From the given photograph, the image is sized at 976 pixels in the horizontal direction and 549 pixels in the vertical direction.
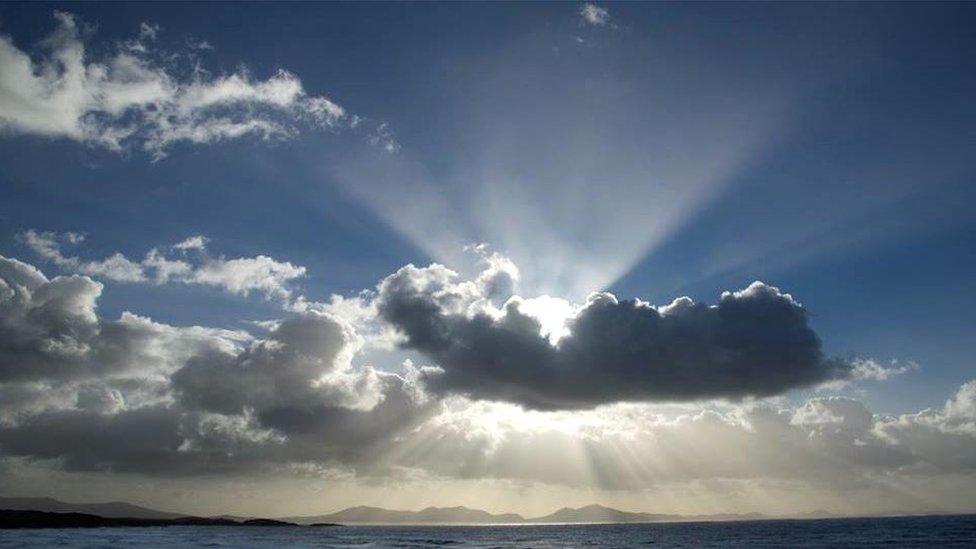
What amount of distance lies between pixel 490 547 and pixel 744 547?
5941cm

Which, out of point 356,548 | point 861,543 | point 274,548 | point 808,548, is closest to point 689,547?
point 808,548

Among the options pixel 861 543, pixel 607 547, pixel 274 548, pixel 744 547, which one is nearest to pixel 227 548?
pixel 274 548

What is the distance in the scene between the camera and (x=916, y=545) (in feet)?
464

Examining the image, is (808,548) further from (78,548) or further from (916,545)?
(78,548)

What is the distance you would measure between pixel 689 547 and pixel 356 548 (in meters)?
77.3

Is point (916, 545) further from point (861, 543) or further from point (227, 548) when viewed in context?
point (227, 548)

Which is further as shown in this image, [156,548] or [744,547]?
[744,547]

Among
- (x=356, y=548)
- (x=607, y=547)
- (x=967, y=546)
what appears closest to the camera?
(x=967, y=546)

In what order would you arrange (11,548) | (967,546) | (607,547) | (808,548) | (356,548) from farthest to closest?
(607,547) < (356,548) < (808,548) < (967,546) < (11,548)

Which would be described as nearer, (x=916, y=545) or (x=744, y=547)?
(x=916, y=545)

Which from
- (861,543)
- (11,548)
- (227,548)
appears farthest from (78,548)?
(861,543)

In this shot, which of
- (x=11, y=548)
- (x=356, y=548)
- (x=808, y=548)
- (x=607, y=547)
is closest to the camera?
(x=11, y=548)

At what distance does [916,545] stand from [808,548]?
23.4 metres

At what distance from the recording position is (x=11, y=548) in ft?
373
